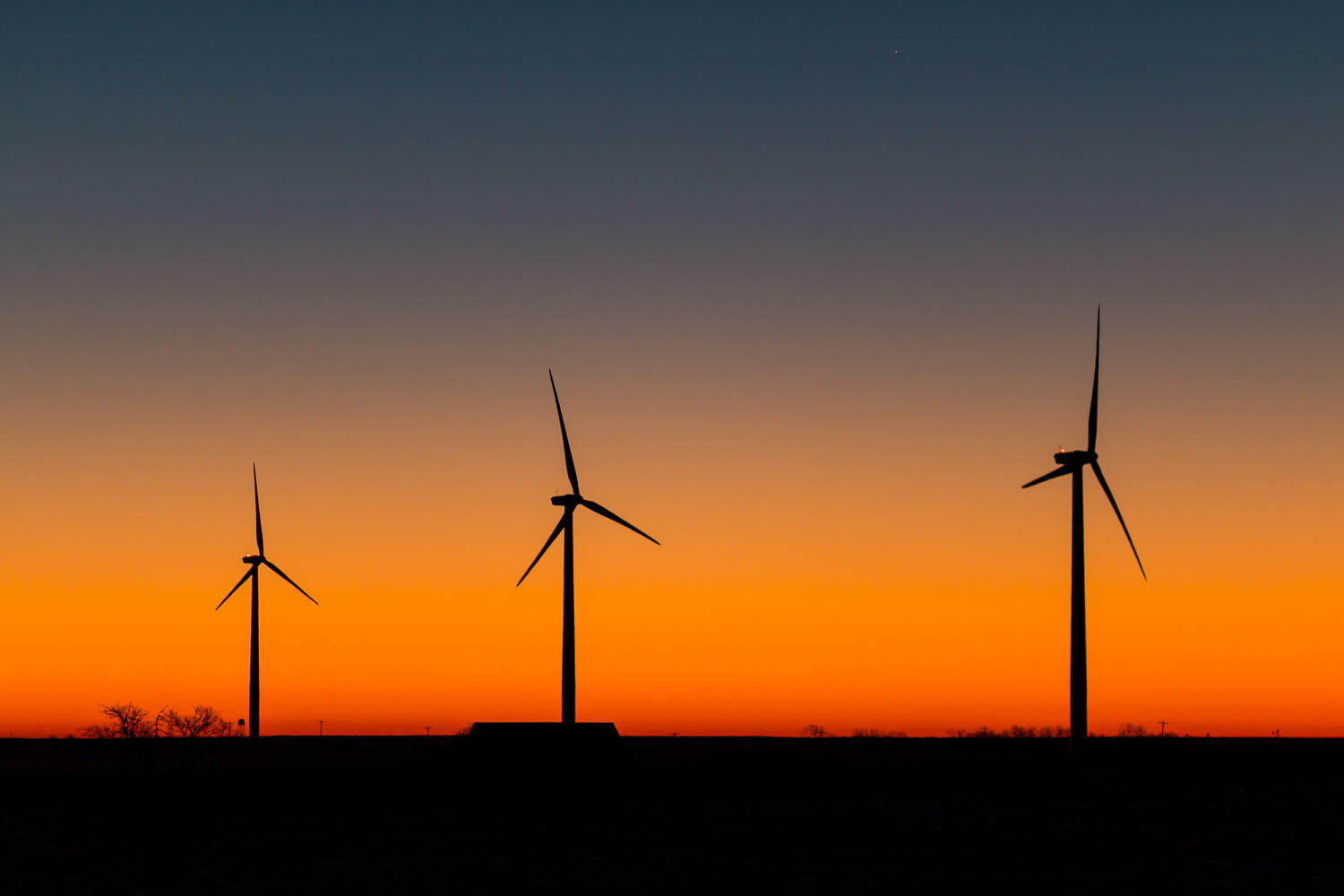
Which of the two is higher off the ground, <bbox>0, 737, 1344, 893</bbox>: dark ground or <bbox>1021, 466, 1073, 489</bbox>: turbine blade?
<bbox>1021, 466, 1073, 489</bbox>: turbine blade

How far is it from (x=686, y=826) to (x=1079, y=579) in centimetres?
2979

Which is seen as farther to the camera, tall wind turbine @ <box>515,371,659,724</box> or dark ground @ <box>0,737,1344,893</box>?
tall wind turbine @ <box>515,371,659,724</box>

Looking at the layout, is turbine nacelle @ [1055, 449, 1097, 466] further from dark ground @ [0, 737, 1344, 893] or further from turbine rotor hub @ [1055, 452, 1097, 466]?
dark ground @ [0, 737, 1344, 893]

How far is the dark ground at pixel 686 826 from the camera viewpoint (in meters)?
50.0

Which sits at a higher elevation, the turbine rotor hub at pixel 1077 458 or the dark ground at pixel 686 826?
the turbine rotor hub at pixel 1077 458

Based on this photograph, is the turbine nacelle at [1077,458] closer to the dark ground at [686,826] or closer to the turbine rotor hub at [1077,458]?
the turbine rotor hub at [1077,458]

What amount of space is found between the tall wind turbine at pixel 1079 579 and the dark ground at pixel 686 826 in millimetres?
3370

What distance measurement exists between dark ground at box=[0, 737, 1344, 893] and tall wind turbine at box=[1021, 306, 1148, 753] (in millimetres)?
3370

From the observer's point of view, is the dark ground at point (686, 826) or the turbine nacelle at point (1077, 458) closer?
the dark ground at point (686, 826)

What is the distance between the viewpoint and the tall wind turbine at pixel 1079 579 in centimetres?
8244

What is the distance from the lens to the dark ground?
50.0 meters

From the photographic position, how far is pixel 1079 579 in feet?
278

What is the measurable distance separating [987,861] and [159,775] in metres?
66.9

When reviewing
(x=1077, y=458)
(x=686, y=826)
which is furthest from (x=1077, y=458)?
(x=686, y=826)
